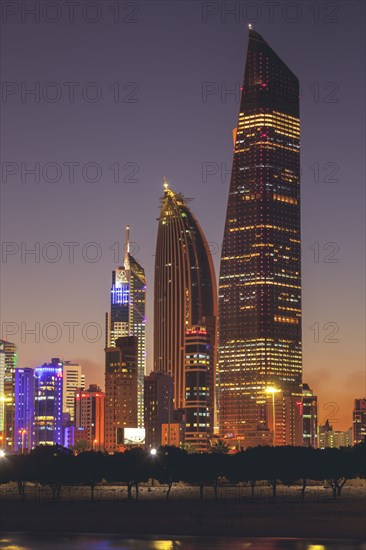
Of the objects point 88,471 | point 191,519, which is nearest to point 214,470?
point 88,471

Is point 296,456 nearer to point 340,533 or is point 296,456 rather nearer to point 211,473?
point 211,473

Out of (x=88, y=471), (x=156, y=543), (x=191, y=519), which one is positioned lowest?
(x=156, y=543)

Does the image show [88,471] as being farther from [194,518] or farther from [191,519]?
[191,519]

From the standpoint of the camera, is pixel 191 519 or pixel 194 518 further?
pixel 194 518

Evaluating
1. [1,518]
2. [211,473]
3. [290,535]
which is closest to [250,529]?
[290,535]

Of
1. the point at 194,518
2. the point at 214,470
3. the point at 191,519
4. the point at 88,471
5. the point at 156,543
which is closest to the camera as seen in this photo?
the point at 156,543

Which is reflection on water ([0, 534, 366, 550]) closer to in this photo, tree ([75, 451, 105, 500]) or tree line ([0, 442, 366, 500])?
tree line ([0, 442, 366, 500])

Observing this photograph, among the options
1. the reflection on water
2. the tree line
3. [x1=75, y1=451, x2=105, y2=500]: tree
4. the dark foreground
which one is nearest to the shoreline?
the dark foreground

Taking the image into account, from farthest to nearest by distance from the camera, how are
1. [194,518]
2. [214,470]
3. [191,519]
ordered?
[214,470] < [194,518] < [191,519]

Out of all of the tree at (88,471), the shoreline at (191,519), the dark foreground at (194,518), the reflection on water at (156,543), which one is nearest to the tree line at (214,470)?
the tree at (88,471)

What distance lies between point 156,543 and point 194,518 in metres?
27.3

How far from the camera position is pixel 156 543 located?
112938mm

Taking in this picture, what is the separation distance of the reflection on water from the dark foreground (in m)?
4.68

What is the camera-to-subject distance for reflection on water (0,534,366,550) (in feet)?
357
